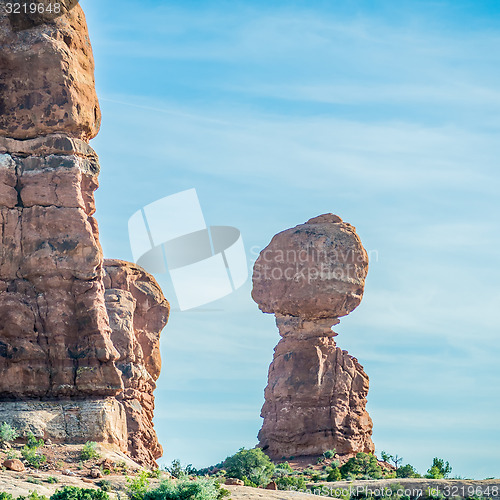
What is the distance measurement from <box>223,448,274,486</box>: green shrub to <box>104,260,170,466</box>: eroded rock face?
4231mm

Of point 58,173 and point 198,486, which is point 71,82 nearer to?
point 58,173

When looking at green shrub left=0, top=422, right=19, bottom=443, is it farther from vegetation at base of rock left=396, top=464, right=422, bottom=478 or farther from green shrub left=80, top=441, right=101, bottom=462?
vegetation at base of rock left=396, top=464, right=422, bottom=478

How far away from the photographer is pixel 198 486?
40.8 m

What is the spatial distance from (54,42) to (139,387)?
22691 millimetres

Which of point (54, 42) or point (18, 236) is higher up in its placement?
point (54, 42)

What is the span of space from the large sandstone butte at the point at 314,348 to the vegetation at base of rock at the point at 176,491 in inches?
1380

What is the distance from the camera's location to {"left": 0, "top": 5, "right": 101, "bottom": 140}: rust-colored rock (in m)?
49.0

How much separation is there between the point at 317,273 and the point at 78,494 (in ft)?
135

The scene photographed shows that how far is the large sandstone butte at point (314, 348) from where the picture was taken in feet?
251

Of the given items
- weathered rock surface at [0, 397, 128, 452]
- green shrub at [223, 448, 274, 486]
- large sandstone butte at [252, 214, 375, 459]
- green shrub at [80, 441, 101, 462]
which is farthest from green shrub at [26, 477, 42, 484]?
large sandstone butte at [252, 214, 375, 459]

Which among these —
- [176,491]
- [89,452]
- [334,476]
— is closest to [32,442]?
[89,452]

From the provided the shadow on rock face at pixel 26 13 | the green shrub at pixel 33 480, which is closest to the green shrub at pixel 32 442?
the green shrub at pixel 33 480

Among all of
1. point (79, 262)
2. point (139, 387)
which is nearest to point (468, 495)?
point (139, 387)

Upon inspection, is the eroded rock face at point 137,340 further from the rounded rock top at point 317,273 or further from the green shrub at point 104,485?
the green shrub at point 104,485
